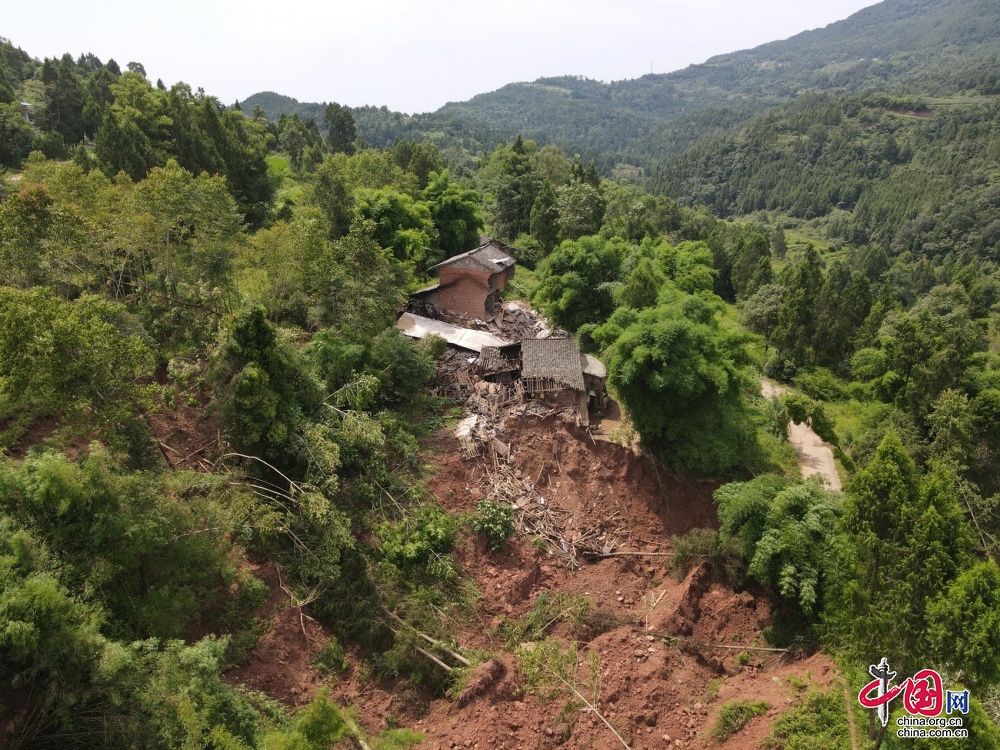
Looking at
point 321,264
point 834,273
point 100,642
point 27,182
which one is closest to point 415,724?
point 100,642

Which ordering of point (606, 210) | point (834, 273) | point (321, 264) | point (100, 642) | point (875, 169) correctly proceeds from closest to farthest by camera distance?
point (100, 642) < point (321, 264) < point (606, 210) < point (834, 273) < point (875, 169)

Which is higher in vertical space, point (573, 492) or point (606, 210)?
point (606, 210)

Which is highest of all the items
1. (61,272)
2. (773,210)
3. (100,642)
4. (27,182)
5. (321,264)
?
(27,182)

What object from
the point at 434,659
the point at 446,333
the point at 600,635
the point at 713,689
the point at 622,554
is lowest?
the point at 713,689

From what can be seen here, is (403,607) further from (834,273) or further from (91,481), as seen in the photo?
(834,273)

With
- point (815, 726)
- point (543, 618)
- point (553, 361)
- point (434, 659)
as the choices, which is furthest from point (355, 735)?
point (553, 361)

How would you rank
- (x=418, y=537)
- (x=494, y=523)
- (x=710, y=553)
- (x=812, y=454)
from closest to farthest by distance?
(x=418, y=537) < (x=710, y=553) < (x=494, y=523) < (x=812, y=454)

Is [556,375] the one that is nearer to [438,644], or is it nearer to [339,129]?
[438,644]
